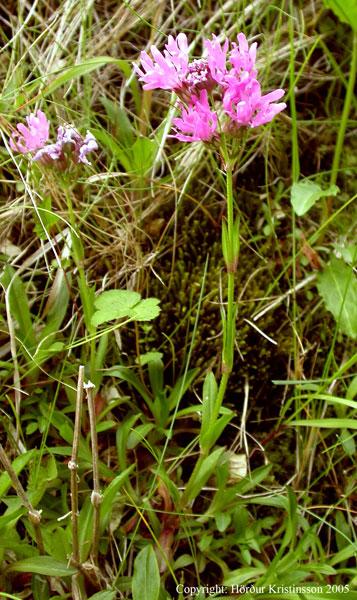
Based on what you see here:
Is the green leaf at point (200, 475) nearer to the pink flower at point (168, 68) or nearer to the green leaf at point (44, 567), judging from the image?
the green leaf at point (44, 567)

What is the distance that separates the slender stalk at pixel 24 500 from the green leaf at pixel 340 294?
0.95 metres

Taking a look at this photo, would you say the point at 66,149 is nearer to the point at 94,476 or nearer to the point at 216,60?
the point at 216,60

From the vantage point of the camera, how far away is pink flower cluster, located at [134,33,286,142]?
1.15 m

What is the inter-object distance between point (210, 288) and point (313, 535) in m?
0.72

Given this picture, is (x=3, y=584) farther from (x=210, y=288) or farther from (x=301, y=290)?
(x=301, y=290)

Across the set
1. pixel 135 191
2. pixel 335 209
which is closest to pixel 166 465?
pixel 135 191

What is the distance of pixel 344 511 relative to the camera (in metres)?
1.57

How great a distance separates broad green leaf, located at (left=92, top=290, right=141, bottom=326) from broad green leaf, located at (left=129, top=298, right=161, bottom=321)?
0.01 m

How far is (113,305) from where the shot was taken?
142 centimetres

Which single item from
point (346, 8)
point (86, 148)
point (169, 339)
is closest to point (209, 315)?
point (169, 339)

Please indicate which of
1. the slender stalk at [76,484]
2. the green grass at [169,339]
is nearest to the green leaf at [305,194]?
the green grass at [169,339]

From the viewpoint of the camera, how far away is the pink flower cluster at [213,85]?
115 centimetres

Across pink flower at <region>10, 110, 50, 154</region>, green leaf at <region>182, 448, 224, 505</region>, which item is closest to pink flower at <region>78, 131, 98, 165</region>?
pink flower at <region>10, 110, 50, 154</region>

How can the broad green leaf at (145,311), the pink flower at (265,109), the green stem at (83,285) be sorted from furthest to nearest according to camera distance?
1. the green stem at (83,285)
2. the broad green leaf at (145,311)
3. the pink flower at (265,109)
